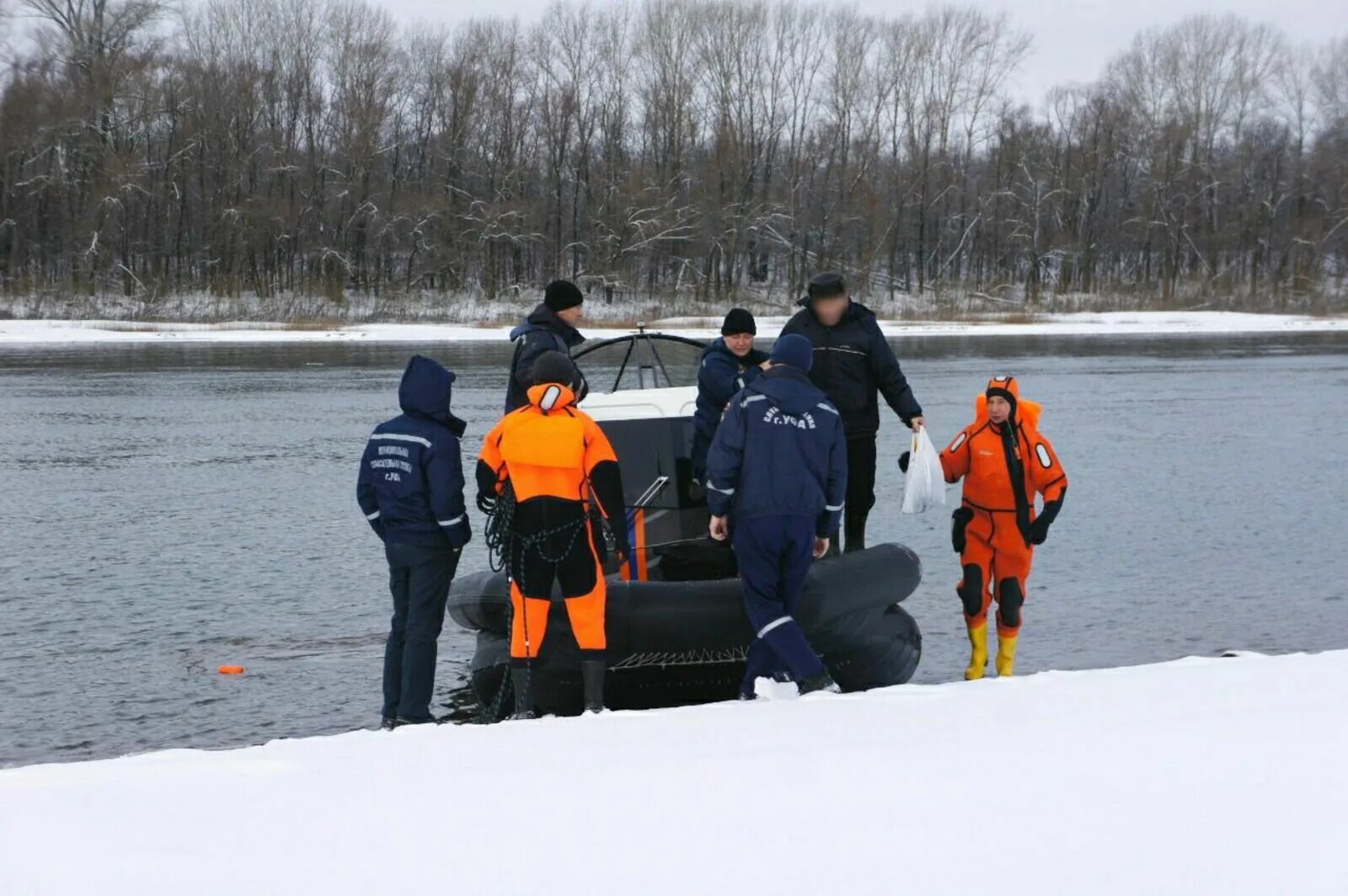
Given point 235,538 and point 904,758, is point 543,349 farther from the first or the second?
point 235,538

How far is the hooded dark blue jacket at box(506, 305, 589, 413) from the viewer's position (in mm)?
6547

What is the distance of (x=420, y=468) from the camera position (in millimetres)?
5969

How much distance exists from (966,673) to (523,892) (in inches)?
162

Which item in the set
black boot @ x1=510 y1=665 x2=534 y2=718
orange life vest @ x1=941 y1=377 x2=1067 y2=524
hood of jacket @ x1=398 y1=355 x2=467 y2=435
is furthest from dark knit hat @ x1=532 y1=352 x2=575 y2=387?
orange life vest @ x1=941 y1=377 x2=1067 y2=524

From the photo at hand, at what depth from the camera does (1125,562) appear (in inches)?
381

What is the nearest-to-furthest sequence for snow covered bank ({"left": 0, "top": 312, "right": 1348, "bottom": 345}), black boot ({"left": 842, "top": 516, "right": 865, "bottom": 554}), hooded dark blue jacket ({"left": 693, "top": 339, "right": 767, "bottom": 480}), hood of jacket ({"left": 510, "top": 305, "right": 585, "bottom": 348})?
hooded dark blue jacket ({"left": 693, "top": 339, "right": 767, "bottom": 480})
hood of jacket ({"left": 510, "top": 305, "right": 585, "bottom": 348})
black boot ({"left": 842, "top": 516, "right": 865, "bottom": 554})
snow covered bank ({"left": 0, "top": 312, "right": 1348, "bottom": 345})

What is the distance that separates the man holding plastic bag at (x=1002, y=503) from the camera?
22.6 ft

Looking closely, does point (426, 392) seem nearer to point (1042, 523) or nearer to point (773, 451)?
point (773, 451)

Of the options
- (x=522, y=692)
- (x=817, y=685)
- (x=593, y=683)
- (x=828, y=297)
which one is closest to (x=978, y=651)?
(x=817, y=685)

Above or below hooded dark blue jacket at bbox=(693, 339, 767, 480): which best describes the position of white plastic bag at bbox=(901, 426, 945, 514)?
below

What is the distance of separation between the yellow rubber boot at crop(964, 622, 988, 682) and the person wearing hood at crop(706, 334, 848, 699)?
138 cm

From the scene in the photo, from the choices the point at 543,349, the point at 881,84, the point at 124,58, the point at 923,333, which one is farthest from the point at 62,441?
the point at 881,84

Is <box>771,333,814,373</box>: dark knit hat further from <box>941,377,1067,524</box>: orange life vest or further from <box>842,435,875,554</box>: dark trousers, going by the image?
<box>941,377,1067,524</box>: orange life vest

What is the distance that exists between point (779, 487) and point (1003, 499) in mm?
1719
